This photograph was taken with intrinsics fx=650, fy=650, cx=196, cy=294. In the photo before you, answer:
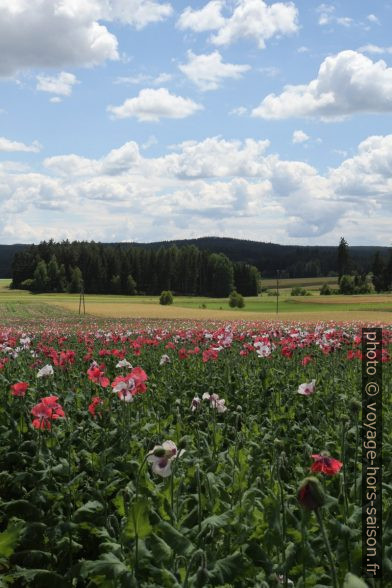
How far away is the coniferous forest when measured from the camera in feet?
447

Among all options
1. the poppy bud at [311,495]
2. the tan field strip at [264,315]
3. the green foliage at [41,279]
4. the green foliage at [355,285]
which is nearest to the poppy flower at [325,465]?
the poppy bud at [311,495]

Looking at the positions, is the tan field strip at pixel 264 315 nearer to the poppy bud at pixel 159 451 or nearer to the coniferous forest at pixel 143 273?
the poppy bud at pixel 159 451

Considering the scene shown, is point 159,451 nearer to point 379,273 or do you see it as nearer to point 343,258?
point 379,273

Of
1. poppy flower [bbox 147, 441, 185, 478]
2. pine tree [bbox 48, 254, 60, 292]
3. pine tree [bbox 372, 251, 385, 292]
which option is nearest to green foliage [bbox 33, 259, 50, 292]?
pine tree [bbox 48, 254, 60, 292]

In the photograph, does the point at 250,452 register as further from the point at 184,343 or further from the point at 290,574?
the point at 184,343

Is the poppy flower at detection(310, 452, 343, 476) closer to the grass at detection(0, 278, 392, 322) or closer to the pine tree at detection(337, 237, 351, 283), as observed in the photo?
the grass at detection(0, 278, 392, 322)

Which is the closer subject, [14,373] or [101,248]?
[14,373]

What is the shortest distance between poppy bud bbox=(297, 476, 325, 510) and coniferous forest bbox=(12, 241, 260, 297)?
13120 cm

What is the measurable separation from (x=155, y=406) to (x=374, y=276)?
13068cm

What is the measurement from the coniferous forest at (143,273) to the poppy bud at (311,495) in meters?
131

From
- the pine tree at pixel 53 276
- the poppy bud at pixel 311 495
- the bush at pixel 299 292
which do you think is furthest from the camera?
the pine tree at pixel 53 276

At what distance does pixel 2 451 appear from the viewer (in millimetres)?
6504

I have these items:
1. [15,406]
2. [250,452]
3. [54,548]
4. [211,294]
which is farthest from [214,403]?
[211,294]

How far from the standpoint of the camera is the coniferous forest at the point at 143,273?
13612cm
